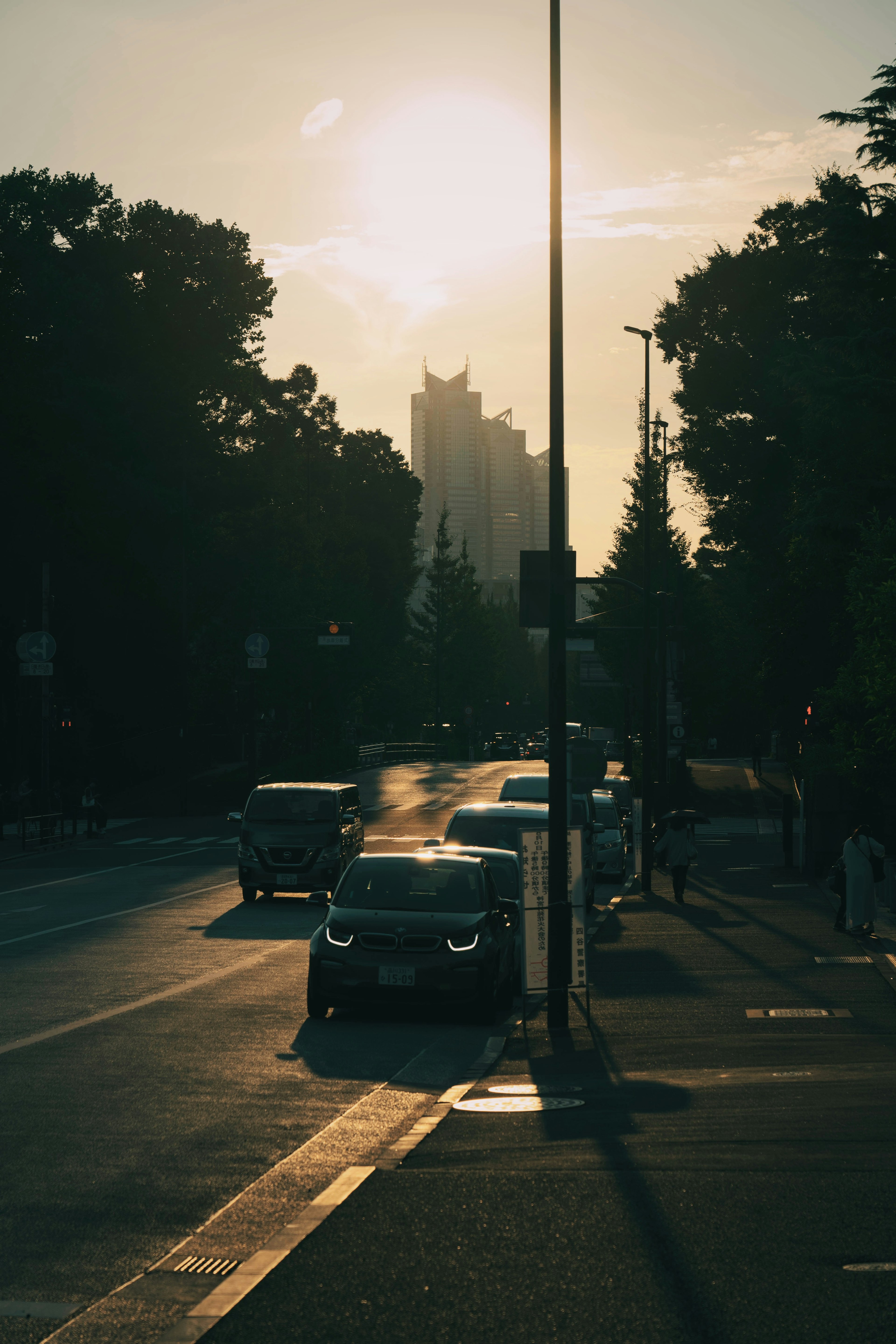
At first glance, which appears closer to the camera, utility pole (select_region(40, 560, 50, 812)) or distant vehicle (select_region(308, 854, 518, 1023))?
distant vehicle (select_region(308, 854, 518, 1023))

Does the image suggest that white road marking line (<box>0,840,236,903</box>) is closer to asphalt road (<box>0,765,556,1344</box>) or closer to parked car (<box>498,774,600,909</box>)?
asphalt road (<box>0,765,556,1344</box>)

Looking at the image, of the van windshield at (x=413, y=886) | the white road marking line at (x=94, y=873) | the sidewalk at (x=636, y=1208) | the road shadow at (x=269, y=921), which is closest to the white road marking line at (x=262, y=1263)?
the sidewalk at (x=636, y=1208)

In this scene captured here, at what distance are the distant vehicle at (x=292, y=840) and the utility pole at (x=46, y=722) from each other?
53.9 feet

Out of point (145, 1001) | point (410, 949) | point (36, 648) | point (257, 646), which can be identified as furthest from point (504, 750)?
point (410, 949)

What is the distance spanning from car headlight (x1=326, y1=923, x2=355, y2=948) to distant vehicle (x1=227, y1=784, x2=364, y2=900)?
39.8 feet

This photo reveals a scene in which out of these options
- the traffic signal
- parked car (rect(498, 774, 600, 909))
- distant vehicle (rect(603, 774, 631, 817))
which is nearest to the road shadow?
parked car (rect(498, 774, 600, 909))

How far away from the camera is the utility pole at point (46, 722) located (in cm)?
4269

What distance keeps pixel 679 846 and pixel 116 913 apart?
395 inches

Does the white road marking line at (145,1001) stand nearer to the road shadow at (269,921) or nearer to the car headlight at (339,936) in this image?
the road shadow at (269,921)

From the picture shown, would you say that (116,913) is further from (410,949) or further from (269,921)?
(410,949)

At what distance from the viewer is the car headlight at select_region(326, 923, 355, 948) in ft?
45.8

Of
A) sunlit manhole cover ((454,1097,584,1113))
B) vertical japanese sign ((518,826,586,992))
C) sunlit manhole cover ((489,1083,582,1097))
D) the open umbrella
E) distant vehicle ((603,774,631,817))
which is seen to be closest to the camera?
sunlit manhole cover ((454,1097,584,1113))

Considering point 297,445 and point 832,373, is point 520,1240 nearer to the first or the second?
point 832,373

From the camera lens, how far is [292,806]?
27594 millimetres
